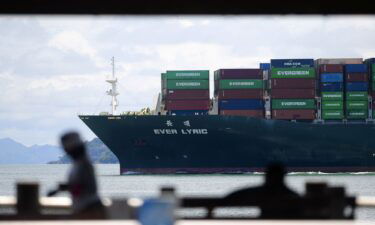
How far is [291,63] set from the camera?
6347cm

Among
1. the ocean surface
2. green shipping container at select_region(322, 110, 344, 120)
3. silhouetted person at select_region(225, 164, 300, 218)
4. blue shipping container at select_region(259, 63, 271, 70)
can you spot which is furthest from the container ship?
silhouetted person at select_region(225, 164, 300, 218)

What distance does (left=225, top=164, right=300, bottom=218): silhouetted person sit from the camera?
844 centimetres

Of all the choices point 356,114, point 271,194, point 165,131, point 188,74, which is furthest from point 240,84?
point 271,194

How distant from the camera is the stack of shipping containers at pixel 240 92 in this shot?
60.9 metres

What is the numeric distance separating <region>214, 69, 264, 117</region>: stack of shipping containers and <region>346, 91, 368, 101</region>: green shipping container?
5765mm

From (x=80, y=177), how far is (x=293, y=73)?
55.6 meters

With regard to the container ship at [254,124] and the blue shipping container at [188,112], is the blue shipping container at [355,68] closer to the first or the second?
the container ship at [254,124]

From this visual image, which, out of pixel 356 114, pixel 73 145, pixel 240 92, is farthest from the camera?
pixel 356 114

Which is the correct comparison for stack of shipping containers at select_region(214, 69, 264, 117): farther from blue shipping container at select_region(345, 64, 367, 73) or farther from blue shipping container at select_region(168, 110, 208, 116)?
blue shipping container at select_region(345, 64, 367, 73)

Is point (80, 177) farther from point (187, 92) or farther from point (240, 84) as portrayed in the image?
point (187, 92)

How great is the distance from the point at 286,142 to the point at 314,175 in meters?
2.97

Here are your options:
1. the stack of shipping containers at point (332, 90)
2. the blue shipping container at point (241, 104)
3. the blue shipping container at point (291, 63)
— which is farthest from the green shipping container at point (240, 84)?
the stack of shipping containers at point (332, 90)

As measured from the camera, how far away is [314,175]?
6200cm

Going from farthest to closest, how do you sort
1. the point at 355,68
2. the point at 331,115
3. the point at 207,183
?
the point at 355,68
the point at 331,115
the point at 207,183
